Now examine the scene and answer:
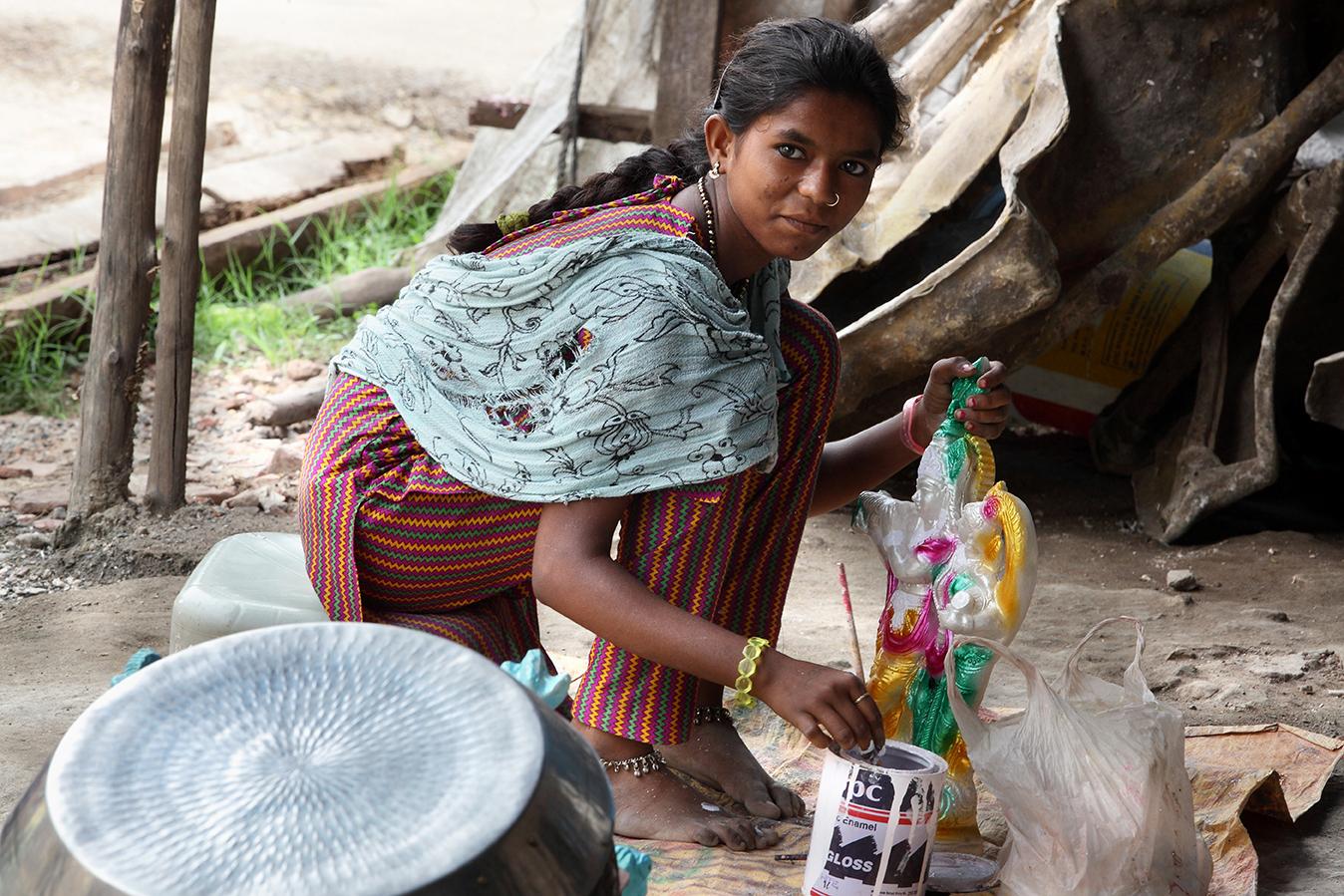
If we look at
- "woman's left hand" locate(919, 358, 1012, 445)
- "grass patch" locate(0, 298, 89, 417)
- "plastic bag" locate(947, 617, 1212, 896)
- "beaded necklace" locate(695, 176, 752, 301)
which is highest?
"beaded necklace" locate(695, 176, 752, 301)

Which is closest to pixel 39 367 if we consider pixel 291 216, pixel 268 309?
pixel 268 309

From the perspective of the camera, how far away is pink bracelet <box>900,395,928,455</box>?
215 centimetres

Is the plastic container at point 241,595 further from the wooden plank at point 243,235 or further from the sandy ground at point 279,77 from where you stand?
the sandy ground at point 279,77

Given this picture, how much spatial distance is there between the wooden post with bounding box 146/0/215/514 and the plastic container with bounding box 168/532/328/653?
1.18 m

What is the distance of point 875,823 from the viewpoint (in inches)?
65.6

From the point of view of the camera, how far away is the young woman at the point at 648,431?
184 centimetres

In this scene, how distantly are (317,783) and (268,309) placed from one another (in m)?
4.28

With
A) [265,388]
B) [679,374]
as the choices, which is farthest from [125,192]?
[679,374]

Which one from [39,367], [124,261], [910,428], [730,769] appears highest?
[910,428]

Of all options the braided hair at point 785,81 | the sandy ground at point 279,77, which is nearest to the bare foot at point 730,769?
the braided hair at point 785,81

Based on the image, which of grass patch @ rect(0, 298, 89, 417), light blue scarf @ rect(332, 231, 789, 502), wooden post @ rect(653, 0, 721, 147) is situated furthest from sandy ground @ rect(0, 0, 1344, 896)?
wooden post @ rect(653, 0, 721, 147)

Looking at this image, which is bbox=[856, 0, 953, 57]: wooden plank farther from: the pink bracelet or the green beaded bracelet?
the green beaded bracelet

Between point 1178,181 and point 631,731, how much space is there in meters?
2.00

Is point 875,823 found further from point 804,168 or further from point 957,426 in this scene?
point 804,168
